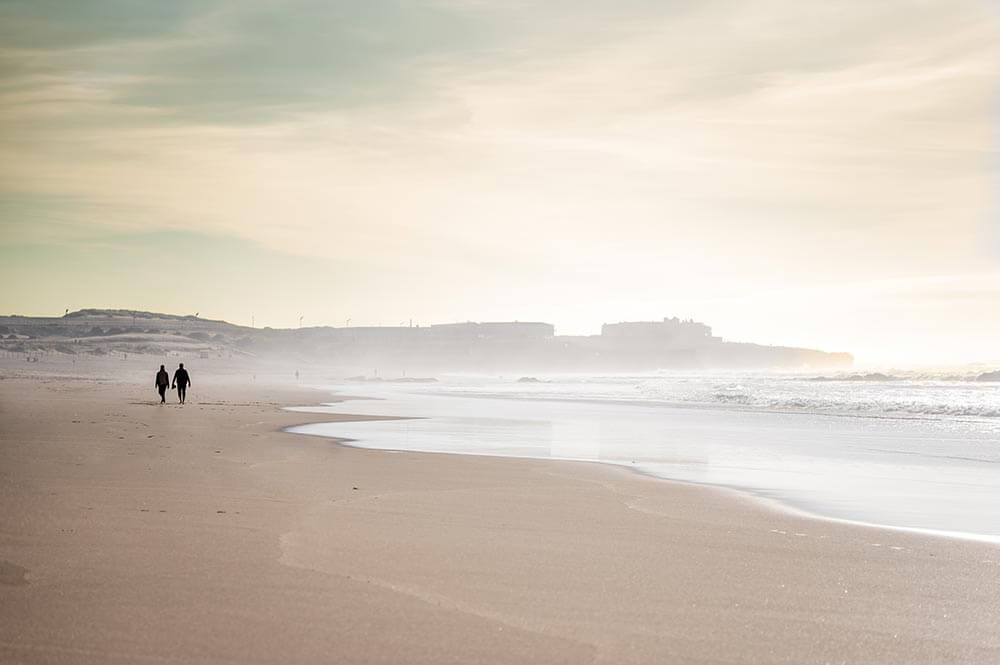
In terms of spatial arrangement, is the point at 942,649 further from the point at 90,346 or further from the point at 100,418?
the point at 90,346

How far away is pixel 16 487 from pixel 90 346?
12040 centimetres

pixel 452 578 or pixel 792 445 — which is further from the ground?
pixel 452 578

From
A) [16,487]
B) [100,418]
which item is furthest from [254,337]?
[16,487]

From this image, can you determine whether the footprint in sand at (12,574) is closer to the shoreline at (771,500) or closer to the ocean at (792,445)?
the shoreline at (771,500)

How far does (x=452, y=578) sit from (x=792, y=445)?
44.6ft

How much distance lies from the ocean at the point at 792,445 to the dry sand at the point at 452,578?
198 cm

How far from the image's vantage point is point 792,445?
1739cm

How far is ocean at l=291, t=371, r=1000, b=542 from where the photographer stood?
31.2 feet

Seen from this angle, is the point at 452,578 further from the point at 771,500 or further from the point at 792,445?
the point at 792,445

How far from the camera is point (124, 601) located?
4535 mm

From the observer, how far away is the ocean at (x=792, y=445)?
9523 millimetres

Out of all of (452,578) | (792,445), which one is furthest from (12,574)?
(792,445)

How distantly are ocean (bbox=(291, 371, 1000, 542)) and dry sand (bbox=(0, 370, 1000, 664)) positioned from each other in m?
1.98

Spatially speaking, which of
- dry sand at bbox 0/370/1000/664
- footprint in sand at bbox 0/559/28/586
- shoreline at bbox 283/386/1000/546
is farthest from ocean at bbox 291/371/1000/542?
footprint in sand at bbox 0/559/28/586
